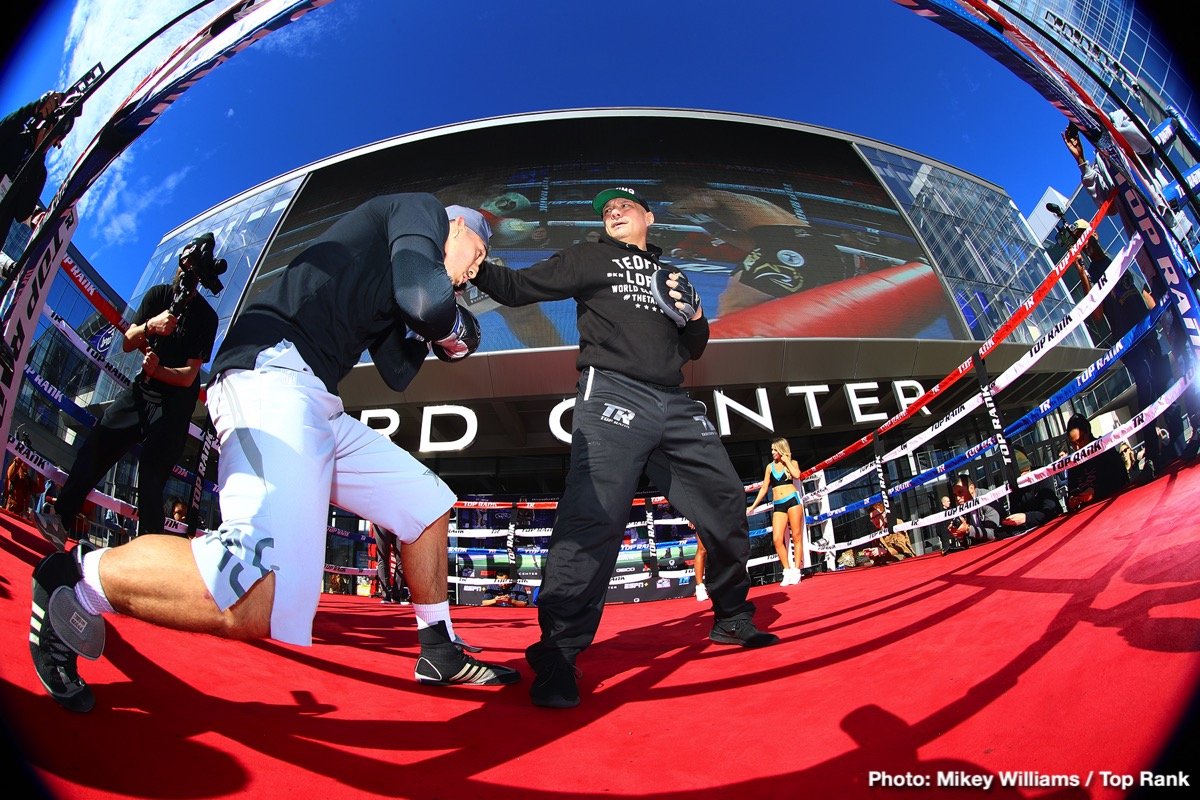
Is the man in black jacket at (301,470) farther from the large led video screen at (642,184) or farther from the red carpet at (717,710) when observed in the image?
the large led video screen at (642,184)

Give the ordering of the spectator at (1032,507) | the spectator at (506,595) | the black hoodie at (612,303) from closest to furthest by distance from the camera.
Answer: the black hoodie at (612,303) → the spectator at (1032,507) → the spectator at (506,595)

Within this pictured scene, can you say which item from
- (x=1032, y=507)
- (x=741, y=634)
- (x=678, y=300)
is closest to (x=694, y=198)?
(x=678, y=300)

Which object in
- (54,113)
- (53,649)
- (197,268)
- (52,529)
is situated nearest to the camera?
(53,649)

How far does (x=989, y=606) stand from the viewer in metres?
1.12

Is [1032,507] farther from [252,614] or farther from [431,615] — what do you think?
[252,614]

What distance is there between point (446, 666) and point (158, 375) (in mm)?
1009

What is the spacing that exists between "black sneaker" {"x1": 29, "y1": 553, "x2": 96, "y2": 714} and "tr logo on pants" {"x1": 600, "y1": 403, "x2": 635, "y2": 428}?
98cm

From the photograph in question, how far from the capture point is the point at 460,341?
1.09m

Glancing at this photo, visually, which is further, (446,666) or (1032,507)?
(1032,507)

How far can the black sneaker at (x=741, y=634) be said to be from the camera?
54.7 inches

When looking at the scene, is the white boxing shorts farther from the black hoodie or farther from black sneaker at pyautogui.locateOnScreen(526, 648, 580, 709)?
the black hoodie

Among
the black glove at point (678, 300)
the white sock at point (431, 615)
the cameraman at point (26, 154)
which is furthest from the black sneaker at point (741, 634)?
the cameraman at point (26, 154)

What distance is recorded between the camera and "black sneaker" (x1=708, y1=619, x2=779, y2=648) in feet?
4.56

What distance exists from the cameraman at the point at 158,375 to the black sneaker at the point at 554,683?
0.94 m
